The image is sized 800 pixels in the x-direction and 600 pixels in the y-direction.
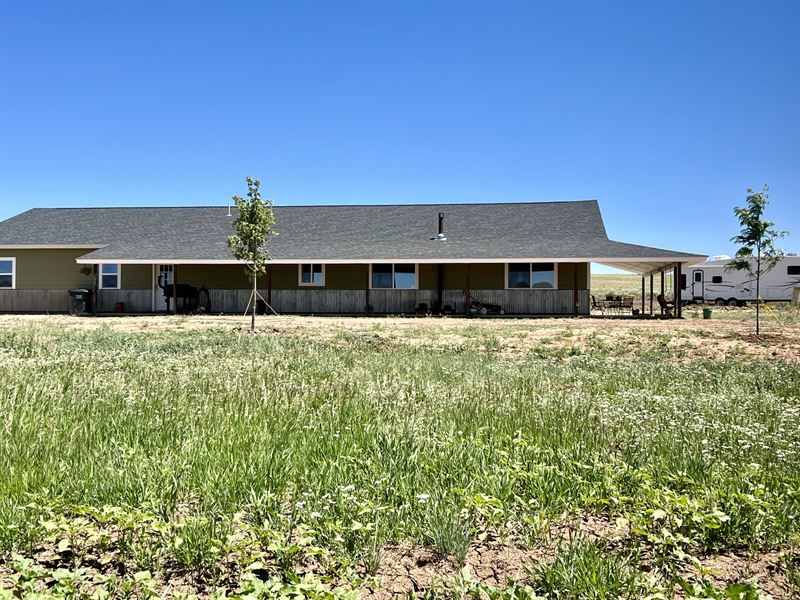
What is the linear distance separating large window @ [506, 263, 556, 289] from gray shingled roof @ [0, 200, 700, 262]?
3.46 ft

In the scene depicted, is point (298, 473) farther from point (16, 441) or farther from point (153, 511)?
point (16, 441)

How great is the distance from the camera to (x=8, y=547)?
125 inches

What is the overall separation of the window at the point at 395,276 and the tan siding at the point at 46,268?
48.6ft

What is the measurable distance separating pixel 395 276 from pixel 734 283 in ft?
82.2

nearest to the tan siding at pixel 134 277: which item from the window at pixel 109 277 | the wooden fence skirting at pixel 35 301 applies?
the window at pixel 109 277

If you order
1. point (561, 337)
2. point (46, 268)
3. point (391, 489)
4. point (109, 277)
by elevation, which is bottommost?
point (391, 489)

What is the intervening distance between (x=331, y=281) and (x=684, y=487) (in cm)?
2464

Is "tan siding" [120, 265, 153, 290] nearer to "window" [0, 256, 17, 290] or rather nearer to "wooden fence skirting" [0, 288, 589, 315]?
"wooden fence skirting" [0, 288, 589, 315]

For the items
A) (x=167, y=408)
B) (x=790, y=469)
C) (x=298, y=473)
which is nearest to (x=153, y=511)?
(x=298, y=473)

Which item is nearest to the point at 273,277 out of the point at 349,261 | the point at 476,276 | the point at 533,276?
the point at 349,261

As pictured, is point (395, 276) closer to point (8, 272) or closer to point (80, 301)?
point (80, 301)

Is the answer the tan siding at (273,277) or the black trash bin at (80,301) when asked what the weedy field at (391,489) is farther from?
the black trash bin at (80,301)

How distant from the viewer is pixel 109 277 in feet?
95.5

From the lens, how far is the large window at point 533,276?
26594 millimetres
